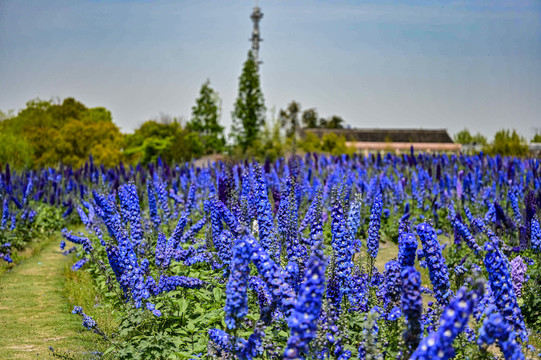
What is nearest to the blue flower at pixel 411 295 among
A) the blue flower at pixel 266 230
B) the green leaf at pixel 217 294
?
the blue flower at pixel 266 230

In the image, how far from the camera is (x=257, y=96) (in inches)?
1813

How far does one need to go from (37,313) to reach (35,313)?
29 millimetres

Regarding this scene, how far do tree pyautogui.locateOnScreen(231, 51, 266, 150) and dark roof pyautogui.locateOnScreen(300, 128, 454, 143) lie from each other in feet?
51.0

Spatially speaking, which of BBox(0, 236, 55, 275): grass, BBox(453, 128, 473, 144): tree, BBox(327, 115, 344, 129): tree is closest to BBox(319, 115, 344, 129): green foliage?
BBox(327, 115, 344, 129): tree

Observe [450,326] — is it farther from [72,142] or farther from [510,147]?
[72,142]

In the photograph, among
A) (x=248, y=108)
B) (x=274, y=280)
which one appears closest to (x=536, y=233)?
(x=274, y=280)

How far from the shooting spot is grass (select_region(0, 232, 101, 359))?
21.3 feet

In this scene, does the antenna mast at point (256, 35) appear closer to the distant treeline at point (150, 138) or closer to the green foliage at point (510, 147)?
the distant treeline at point (150, 138)

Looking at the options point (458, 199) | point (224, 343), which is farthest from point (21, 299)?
point (458, 199)

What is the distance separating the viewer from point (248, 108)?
149 ft

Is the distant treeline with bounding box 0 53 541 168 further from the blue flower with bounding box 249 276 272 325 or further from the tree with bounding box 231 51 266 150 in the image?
the blue flower with bounding box 249 276 272 325

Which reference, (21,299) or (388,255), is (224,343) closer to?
(21,299)

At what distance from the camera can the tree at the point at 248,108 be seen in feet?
147

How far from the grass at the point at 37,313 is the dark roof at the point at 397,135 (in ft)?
168
